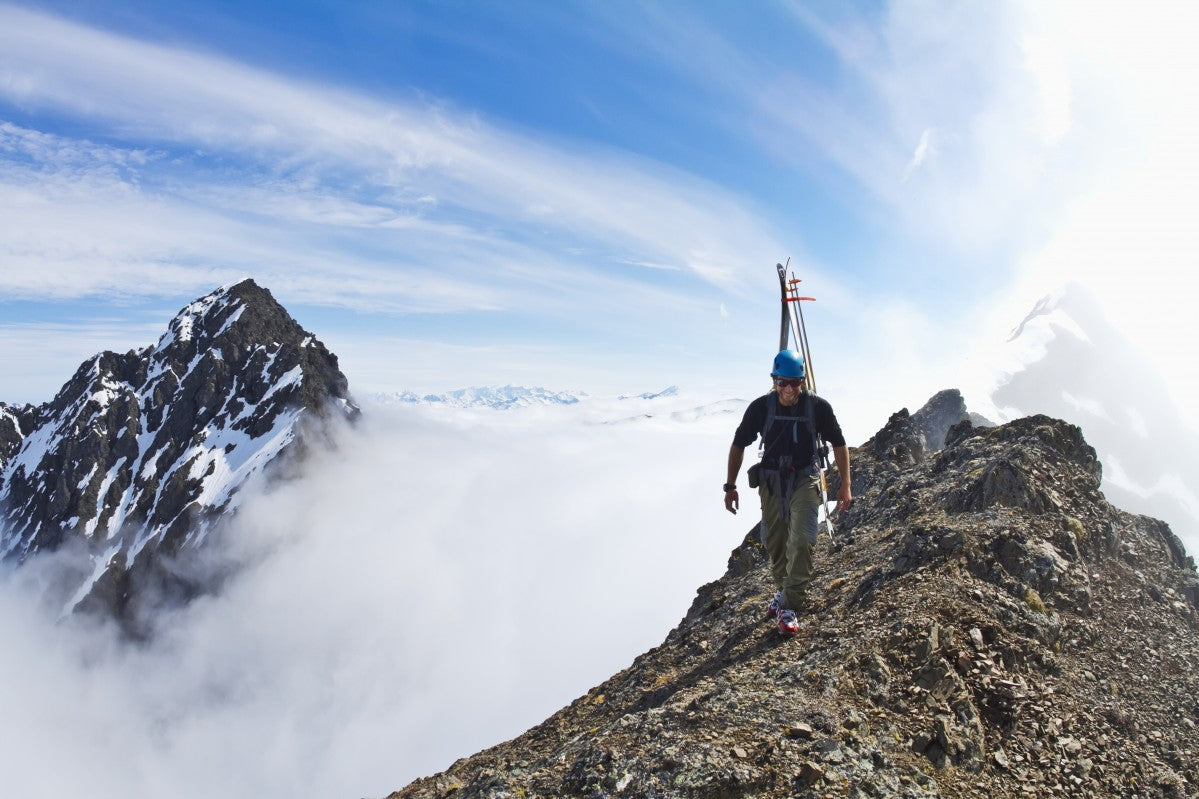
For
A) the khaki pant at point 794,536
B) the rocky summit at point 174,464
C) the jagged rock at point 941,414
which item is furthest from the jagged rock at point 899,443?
the rocky summit at point 174,464

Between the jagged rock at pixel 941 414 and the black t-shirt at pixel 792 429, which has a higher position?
the jagged rock at pixel 941 414

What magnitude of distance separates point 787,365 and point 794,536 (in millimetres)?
2837

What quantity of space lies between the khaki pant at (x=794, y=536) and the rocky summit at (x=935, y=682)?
0.65 meters

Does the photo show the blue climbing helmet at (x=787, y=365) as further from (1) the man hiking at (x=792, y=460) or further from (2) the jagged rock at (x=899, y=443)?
(2) the jagged rock at (x=899, y=443)

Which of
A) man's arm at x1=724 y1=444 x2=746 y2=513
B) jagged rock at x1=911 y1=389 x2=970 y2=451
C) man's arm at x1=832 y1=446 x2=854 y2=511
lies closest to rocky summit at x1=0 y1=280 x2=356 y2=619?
jagged rock at x1=911 y1=389 x2=970 y2=451

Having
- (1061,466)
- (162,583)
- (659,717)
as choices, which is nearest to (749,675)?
(659,717)

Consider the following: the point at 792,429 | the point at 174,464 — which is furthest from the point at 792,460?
A: the point at 174,464

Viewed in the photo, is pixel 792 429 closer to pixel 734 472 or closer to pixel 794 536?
pixel 734 472

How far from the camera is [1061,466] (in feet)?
53.2

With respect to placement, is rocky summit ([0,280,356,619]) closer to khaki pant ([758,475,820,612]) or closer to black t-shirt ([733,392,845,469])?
khaki pant ([758,475,820,612])

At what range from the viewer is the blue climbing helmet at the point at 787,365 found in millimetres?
9766

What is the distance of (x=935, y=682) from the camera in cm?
808

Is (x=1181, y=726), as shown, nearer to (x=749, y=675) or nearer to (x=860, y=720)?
(x=860, y=720)

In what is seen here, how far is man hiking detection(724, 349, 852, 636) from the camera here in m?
10.1
